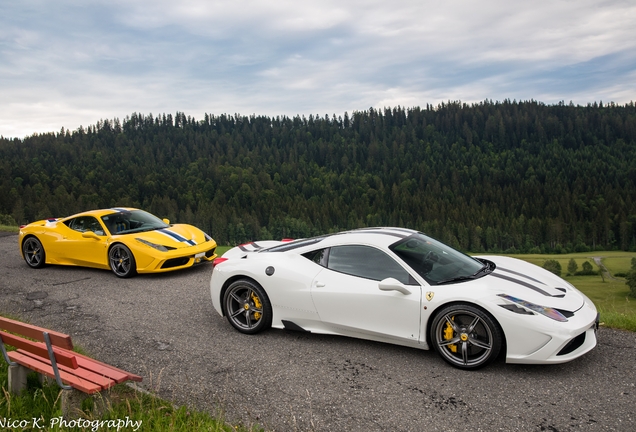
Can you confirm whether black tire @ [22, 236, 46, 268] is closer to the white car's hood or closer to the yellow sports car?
the yellow sports car

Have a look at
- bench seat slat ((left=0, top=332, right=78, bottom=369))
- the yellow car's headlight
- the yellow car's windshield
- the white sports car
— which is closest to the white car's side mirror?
the white sports car

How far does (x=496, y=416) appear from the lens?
151 inches

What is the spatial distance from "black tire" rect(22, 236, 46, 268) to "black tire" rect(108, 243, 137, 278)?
199 cm

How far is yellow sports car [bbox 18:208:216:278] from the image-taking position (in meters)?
9.20

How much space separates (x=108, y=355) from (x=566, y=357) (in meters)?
4.78

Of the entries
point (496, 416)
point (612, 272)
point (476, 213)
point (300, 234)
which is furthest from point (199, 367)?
point (476, 213)

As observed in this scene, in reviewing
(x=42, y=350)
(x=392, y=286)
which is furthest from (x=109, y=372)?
(x=392, y=286)

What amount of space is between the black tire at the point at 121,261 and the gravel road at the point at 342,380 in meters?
2.22

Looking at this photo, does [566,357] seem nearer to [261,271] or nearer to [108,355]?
[261,271]

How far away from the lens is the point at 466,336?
15.4 feet

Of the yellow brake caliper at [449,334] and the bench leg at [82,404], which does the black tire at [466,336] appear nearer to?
the yellow brake caliper at [449,334]

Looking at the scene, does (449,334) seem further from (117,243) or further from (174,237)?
(117,243)

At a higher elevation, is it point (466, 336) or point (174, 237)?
point (174, 237)

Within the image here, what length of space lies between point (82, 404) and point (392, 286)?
116 inches
